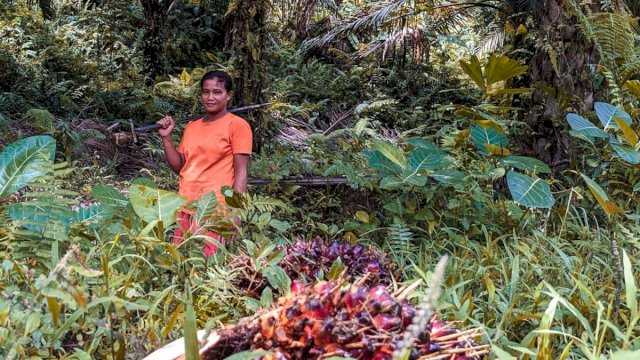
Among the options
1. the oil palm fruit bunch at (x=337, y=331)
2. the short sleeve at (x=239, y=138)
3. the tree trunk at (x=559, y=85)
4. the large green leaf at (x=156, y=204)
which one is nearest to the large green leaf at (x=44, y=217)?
the large green leaf at (x=156, y=204)

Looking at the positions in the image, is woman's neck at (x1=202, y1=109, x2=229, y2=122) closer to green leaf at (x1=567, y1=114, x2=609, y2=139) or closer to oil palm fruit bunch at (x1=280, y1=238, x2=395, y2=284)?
oil palm fruit bunch at (x1=280, y1=238, x2=395, y2=284)

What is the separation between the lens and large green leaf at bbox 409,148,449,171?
255 centimetres

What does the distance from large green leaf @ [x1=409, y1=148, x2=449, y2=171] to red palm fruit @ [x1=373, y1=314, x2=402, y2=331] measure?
1.63 m

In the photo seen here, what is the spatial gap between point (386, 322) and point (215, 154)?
2077 mm

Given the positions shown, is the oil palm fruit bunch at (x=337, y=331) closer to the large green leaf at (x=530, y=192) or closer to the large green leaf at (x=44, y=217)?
the large green leaf at (x=44, y=217)

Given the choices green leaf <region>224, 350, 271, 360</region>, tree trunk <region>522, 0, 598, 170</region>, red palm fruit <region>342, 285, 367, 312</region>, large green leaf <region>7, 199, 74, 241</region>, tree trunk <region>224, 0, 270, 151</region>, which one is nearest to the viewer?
green leaf <region>224, 350, 271, 360</region>

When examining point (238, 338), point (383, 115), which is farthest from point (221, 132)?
point (383, 115)

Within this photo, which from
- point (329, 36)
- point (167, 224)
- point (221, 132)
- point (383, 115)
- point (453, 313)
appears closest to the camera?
point (453, 313)

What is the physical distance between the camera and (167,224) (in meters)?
1.64

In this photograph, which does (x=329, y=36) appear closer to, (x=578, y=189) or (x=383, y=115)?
(x=383, y=115)

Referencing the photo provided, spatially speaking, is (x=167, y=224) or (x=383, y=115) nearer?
(x=167, y=224)

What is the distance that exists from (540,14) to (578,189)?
152 cm

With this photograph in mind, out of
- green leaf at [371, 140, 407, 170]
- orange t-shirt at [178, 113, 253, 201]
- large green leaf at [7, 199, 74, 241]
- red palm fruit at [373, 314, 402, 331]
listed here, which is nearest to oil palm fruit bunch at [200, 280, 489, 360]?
red palm fruit at [373, 314, 402, 331]

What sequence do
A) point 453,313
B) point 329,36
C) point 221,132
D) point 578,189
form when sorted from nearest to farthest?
point 453,313 < point 578,189 < point 221,132 < point 329,36
